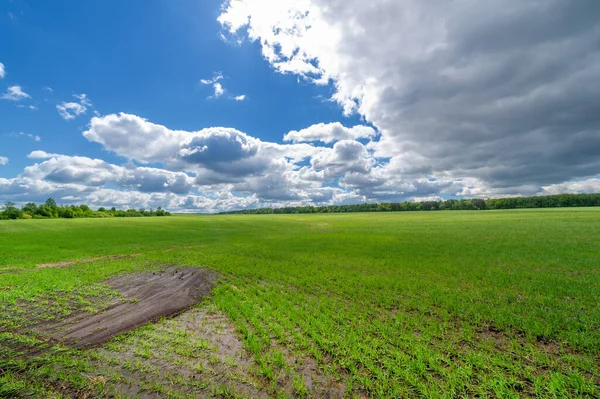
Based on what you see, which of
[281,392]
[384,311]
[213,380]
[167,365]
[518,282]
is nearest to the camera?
[281,392]

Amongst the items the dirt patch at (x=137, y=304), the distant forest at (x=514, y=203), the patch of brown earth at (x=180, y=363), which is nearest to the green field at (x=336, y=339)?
the patch of brown earth at (x=180, y=363)

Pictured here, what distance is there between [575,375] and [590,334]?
3829 millimetres

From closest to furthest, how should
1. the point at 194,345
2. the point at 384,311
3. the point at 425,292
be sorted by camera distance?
the point at 194,345 < the point at 384,311 < the point at 425,292

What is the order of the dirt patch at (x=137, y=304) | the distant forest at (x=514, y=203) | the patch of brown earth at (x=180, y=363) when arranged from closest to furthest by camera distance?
the patch of brown earth at (x=180, y=363), the dirt patch at (x=137, y=304), the distant forest at (x=514, y=203)

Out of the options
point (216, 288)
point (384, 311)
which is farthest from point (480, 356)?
point (216, 288)

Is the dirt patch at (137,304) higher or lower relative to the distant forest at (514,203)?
lower

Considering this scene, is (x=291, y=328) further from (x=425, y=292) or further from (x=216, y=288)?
(x=425, y=292)

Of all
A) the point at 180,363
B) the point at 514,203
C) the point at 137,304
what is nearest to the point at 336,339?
the point at 180,363

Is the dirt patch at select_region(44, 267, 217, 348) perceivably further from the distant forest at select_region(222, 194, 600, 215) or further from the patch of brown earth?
the distant forest at select_region(222, 194, 600, 215)

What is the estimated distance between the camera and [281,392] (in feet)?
22.6

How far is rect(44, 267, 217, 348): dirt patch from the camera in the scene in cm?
1025

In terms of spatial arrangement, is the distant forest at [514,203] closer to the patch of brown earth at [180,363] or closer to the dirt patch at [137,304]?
the dirt patch at [137,304]

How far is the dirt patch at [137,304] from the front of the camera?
33.6 feet

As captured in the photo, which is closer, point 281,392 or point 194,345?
point 281,392
